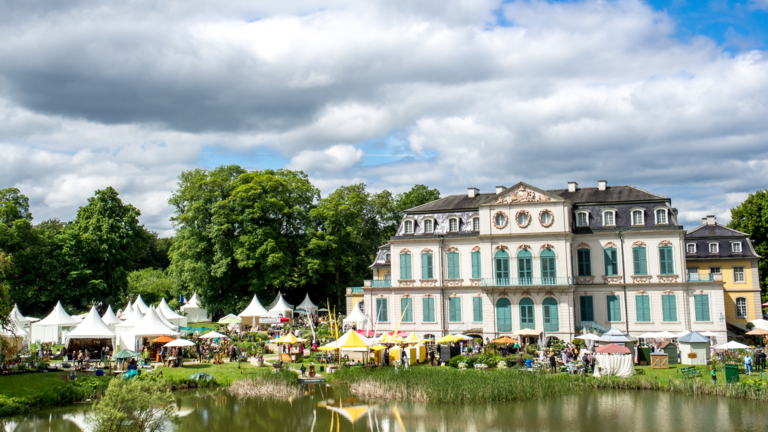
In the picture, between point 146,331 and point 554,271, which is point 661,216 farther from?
point 146,331

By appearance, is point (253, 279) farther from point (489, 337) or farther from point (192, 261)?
point (489, 337)

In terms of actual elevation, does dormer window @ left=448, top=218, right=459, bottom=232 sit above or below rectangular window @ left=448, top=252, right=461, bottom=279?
above

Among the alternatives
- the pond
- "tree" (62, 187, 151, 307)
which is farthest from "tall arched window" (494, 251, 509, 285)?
"tree" (62, 187, 151, 307)

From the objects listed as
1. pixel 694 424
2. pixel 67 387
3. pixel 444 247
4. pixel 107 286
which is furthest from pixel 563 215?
pixel 107 286

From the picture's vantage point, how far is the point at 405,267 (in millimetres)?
38969

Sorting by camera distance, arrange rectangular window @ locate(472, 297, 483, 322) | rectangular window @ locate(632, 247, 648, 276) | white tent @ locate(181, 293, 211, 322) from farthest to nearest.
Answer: white tent @ locate(181, 293, 211, 322) < rectangular window @ locate(472, 297, 483, 322) < rectangular window @ locate(632, 247, 648, 276)

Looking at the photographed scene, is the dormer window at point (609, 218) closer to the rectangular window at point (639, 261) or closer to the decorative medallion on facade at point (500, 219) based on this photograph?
the rectangular window at point (639, 261)

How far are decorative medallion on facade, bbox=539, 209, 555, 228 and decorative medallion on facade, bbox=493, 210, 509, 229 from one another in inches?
81.0

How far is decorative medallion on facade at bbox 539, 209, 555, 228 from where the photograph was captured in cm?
3553

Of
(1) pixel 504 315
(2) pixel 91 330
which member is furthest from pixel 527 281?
(2) pixel 91 330

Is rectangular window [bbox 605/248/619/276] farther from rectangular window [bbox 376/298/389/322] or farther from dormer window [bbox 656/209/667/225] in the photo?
rectangular window [bbox 376/298/389/322]

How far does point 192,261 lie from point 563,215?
28425mm

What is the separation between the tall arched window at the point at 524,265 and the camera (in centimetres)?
3591

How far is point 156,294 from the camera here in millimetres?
54531
